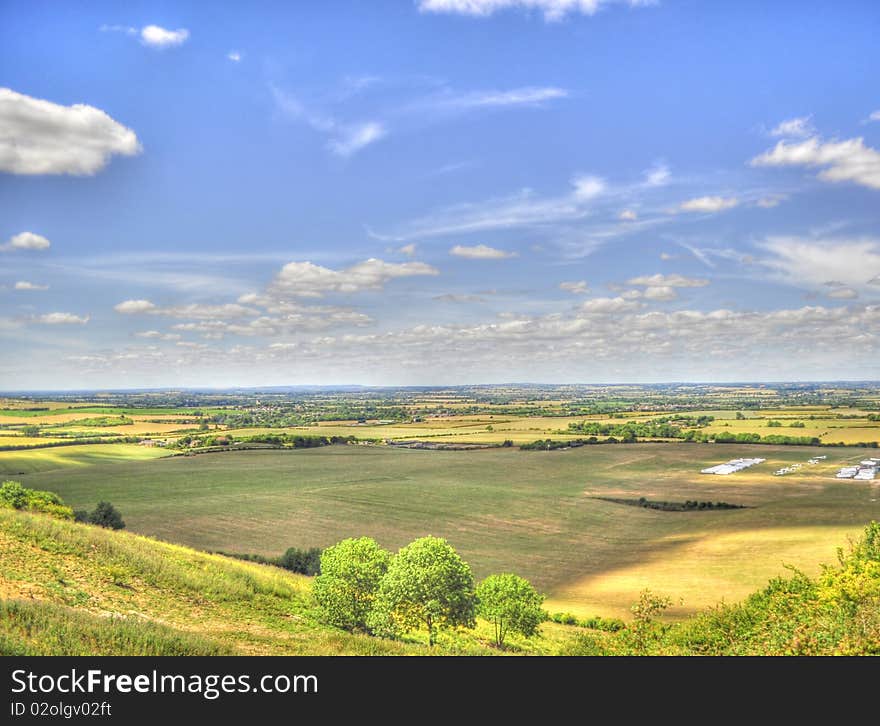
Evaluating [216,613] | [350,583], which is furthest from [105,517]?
[216,613]

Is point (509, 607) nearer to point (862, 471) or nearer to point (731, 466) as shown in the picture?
point (862, 471)

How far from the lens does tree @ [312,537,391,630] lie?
3033 centimetres

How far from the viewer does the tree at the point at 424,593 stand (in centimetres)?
3025

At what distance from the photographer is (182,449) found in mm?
141875

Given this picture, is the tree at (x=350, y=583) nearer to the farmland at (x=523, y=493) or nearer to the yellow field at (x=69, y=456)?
the farmland at (x=523, y=493)

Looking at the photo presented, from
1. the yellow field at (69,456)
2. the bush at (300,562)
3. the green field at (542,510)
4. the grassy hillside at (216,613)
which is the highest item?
the grassy hillside at (216,613)

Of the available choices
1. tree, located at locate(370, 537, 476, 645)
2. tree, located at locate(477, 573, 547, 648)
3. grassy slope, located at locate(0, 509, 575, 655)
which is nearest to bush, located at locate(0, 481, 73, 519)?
grassy slope, located at locate(0, 509, 575, 655)

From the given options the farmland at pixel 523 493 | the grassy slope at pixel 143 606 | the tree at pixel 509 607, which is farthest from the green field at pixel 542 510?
the grassy slope at pixel 143 606

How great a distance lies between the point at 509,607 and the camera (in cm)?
3497

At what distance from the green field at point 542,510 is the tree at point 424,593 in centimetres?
1617

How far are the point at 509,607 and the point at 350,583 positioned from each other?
32.0 ft

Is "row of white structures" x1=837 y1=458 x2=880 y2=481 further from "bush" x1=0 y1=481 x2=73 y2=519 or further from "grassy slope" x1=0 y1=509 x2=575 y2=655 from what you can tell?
"bush" x1=0 y1=481 x2=73 y2=519

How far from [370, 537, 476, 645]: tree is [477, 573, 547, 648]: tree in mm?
2943
